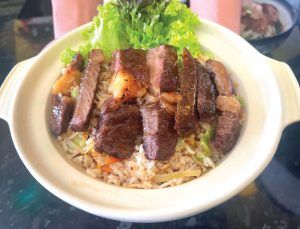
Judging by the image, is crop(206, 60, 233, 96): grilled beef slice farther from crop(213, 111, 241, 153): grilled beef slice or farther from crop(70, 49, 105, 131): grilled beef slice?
crop(70, 49, 105, 131): grilled beef slice

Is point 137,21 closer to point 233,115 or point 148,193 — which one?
point 233,115

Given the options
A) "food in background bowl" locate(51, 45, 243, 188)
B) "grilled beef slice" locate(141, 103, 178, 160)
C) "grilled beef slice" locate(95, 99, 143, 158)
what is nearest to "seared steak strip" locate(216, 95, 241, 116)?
"food in background bowl" locate(51, 45, 243, 188)

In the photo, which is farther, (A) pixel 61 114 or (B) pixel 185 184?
(A) pixel 61 114

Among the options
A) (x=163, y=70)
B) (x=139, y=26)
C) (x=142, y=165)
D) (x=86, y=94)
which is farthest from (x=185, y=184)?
(x=139, y=26)

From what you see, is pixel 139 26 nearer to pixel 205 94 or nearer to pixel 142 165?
pixel 205 94

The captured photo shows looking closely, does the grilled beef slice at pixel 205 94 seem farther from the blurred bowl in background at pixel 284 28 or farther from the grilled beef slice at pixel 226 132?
the blurred bowl in background at pixel 284 28

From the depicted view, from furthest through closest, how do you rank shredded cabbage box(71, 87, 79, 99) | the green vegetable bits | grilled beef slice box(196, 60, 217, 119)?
the green vegetable bits → shredded cabbage box(71, 87, 79, 99) → grilled beef slice box(196, 60, 217, 119)
